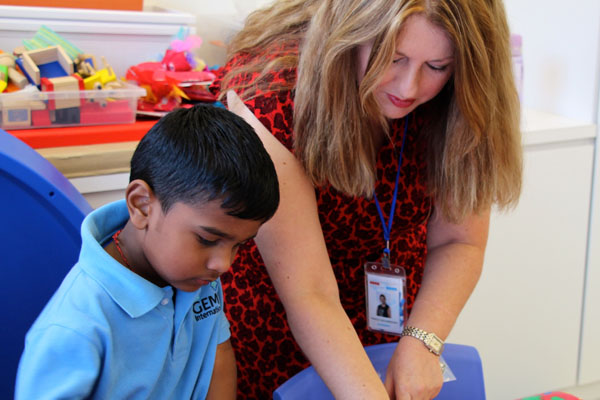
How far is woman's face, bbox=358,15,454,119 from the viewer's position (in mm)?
891

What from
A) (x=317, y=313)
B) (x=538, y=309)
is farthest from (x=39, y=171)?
(x=538, y=309)

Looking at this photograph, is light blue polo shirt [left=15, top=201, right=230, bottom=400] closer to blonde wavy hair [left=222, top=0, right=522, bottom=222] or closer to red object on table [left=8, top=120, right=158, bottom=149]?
blonde wavy hair [left=222, top=0, right=522, bottom=222]

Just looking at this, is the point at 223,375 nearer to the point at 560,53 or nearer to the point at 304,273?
the point at 304,273

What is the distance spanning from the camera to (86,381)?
2.41 ft

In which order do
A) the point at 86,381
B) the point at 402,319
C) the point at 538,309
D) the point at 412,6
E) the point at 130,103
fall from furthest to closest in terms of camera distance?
the point at 538,309, the point at 130,103, the point at 402,319, the point at 412,6, the point at 86,381

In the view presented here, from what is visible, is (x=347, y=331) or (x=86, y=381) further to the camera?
(x=347, y=331)

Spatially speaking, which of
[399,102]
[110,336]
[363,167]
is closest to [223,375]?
[110,336]

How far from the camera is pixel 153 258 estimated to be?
32.4 inches

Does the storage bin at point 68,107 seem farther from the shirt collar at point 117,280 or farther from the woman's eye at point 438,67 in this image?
the woman's eye at point 438,67

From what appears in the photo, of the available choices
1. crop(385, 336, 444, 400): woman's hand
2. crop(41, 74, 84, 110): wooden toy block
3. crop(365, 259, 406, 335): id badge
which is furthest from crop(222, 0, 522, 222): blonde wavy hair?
Answer: crop(41, 74, 84, 110): wooden toy block

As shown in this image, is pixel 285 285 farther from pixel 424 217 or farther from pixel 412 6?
pixel 412 6

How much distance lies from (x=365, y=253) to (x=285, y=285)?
0.79 feet

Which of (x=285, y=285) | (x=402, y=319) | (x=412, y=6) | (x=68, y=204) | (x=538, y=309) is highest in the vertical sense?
(x=412, y=6)

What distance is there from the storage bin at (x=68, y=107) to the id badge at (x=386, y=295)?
1.99 feet
